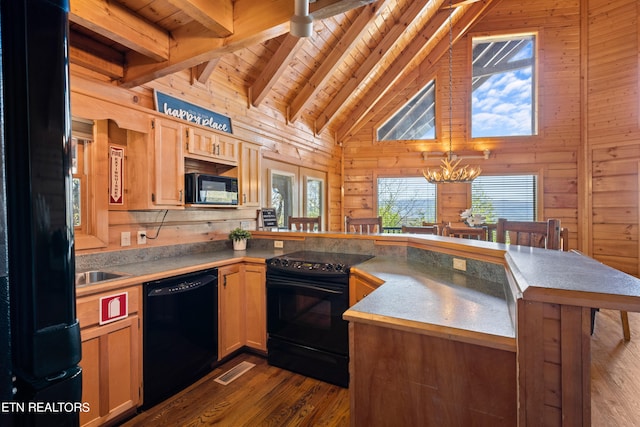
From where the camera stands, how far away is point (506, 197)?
5.78 meters

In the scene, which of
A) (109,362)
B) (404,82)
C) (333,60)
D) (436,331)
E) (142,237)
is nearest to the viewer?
(436,331)

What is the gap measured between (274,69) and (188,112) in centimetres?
117

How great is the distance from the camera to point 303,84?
176 inches

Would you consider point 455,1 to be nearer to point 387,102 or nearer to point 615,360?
point 387,102

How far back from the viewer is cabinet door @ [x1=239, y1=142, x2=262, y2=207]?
322 centimetres

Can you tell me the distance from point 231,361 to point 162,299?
39.3 inches

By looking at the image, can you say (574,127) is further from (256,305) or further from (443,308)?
(256,305)

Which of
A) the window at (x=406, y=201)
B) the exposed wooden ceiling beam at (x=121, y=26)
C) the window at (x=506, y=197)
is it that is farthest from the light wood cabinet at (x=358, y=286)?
the window at (x=506, y=197)

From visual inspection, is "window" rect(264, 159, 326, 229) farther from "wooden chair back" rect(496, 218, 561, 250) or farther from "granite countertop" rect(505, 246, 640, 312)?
"granite countertop" rect(505, 246, 640, 312)

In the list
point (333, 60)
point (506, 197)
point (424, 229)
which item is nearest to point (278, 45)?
point (333, 60)

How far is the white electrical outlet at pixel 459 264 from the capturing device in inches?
81.0

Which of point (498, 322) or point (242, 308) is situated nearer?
point (498, 322)

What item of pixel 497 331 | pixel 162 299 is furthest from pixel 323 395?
pixel 497 331

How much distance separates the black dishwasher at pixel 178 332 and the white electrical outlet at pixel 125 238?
0.66 meters
